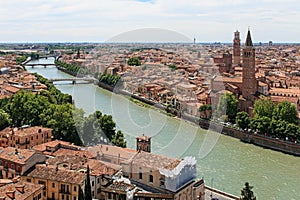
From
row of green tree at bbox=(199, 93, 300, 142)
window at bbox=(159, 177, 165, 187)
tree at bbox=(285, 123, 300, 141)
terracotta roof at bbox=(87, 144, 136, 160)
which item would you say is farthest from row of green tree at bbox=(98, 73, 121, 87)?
window at bbox=(159, 177, 165, 187)

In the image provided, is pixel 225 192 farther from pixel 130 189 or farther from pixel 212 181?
pixel 130 189

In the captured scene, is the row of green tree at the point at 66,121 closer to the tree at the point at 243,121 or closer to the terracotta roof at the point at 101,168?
the terracotta roof at the point at 101,168

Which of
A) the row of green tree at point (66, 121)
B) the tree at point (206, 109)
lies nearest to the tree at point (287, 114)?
the tree at point (206, 109)

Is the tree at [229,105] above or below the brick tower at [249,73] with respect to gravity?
below

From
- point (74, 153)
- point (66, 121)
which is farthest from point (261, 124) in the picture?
point (74, 153)

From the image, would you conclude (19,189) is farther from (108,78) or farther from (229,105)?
(108,78)

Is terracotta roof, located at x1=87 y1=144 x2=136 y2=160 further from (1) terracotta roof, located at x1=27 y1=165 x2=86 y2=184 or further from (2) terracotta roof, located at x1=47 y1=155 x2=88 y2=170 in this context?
(1) terracotta roof, located at x1=27 y1=165 x2=86 y2=184

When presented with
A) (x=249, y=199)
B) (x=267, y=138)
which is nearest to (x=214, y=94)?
(x=267, y=138)
